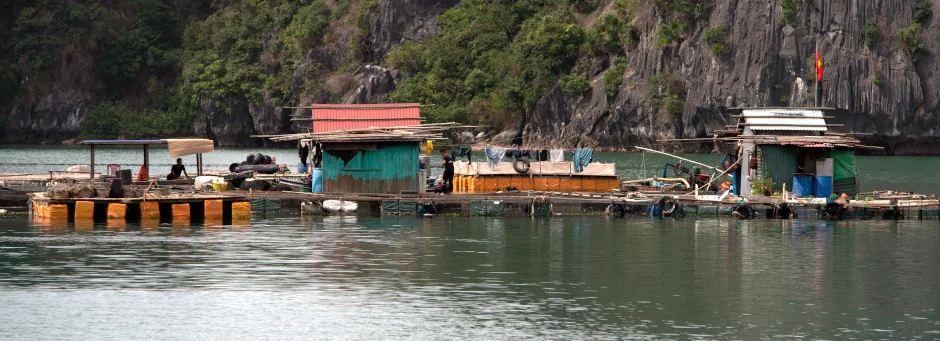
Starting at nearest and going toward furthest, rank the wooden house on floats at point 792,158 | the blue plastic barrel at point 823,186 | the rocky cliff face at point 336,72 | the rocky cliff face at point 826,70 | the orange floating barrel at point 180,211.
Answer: the orange floating barrel at point 180,211 → the blue plastic barrel at point 823,186 → the wooden house on floats at point 792,158 → the rocky cliff face at point 826,70 → the rocky cliff face at point 336,72

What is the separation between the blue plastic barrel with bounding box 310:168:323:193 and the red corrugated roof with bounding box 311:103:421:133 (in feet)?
6.37

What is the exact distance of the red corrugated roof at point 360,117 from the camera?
50.9 meters

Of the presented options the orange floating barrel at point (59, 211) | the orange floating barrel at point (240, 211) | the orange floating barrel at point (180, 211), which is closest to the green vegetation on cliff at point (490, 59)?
the orange floating barrel at point (240, 211)

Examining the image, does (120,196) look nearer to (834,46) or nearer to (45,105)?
(834,46)

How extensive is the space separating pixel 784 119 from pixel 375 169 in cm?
1506

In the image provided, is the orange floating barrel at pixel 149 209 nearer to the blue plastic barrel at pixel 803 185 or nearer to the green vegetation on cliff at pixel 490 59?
the blue plastic barrel at pixel 803 185

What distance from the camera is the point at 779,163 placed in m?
48.6

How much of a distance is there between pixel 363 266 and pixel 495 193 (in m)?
15.4

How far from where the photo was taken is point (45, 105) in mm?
155250

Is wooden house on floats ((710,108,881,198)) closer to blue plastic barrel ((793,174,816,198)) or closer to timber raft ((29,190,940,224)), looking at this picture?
blue plastic barrel ((793,174,816,198))

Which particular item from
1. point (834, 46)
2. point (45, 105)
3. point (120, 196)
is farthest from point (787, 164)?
point (45, 105)

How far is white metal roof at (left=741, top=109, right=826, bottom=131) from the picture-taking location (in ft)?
163

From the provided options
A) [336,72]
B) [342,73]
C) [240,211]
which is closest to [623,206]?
[240,211]

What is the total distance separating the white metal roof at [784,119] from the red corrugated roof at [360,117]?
1237 cm
